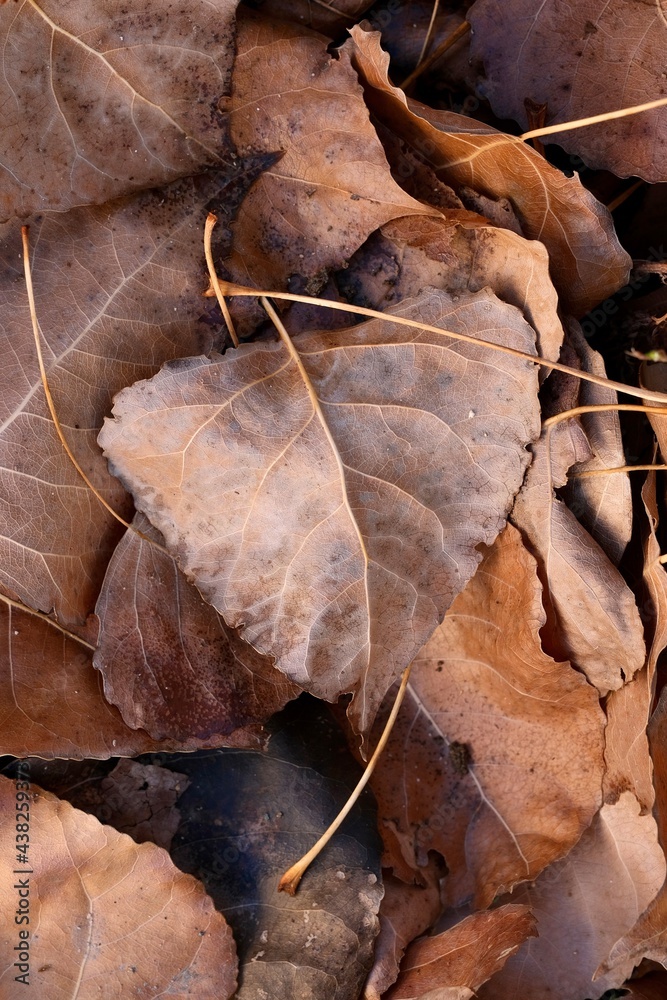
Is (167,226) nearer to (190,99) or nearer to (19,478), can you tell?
(190,99)

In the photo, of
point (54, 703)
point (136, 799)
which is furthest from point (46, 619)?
point (136, 799)

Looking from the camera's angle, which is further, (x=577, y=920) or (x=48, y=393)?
(x=577, y=920)

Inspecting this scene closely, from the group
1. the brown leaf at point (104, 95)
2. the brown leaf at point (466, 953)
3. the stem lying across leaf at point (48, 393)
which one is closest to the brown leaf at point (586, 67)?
the brown leaf at point (104, 95)

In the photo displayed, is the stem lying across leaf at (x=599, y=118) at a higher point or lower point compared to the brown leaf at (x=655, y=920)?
higher

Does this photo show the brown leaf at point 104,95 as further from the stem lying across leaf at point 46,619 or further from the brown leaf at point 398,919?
the brown leaf at point 398,919

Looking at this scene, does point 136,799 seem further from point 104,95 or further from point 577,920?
point 104,95
